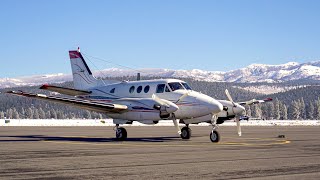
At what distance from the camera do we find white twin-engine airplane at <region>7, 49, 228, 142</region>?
29359mm

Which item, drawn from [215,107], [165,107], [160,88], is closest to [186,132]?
[160,88]

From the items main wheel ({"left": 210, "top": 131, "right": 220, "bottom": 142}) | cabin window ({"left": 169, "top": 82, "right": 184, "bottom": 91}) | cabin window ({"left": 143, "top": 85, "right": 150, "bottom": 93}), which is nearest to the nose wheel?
main wheel ({"left": 210, "top": 131, "right": 220, "bottom": 142})

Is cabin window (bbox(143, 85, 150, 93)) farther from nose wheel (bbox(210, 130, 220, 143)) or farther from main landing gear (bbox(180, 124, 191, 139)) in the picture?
nose wheel (bbox(210, 130, 220, 143))

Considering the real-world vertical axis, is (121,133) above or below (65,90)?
below

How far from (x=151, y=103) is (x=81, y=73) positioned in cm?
1078

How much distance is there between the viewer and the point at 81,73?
39000 millimetres

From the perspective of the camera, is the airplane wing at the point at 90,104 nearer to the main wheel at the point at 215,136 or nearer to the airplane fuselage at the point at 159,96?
the airplane fuselage at the point at 159,96

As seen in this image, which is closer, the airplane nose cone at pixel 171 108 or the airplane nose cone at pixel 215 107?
the airplane nose cone at pixel 215 107

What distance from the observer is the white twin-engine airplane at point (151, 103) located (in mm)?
29359

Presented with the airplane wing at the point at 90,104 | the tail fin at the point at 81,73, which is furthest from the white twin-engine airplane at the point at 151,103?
the tail fin at the point at 81,73

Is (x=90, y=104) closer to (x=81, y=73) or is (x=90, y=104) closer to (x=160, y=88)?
(x=160, y=88)

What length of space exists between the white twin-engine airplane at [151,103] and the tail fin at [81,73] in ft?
9.05

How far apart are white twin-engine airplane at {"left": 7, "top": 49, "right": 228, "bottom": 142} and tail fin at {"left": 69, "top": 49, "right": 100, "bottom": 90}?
2.76 metres

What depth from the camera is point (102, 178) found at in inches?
485
